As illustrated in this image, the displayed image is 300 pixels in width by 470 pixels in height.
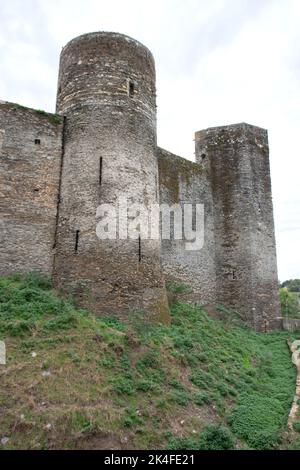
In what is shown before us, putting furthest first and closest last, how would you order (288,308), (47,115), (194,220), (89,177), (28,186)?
(288,308), (194,220), (47,115), (28,186), (89,177)

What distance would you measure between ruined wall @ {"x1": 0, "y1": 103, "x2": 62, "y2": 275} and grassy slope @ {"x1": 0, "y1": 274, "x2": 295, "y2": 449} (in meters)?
0.82

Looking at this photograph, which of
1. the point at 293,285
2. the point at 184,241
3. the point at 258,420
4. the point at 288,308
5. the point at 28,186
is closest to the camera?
the point at 258,420

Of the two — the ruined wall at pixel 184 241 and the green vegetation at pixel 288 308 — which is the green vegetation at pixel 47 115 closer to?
the ruined wall at pixel 184 241

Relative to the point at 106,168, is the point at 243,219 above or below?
below

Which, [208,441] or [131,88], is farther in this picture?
[131,88]

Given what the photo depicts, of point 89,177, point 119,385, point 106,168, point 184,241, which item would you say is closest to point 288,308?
point 184,241

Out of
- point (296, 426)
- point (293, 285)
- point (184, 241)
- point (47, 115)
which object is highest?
point (47, 115)

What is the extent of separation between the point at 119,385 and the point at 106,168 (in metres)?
6.48

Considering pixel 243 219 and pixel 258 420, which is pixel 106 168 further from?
pixel 243 219

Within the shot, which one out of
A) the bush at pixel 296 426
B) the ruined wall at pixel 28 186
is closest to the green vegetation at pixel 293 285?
the ruined wall at pixel 28 186

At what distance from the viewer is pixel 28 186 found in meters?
12.7

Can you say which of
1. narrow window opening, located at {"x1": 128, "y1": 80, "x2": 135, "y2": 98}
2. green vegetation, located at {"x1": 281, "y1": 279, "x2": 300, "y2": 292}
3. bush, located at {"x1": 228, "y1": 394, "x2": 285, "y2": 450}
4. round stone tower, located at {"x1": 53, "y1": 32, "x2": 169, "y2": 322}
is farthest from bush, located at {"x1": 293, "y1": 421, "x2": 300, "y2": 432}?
green vegetation, located at {"x1": 281, "y1": 279, "x2": 300, "y2": 292}
